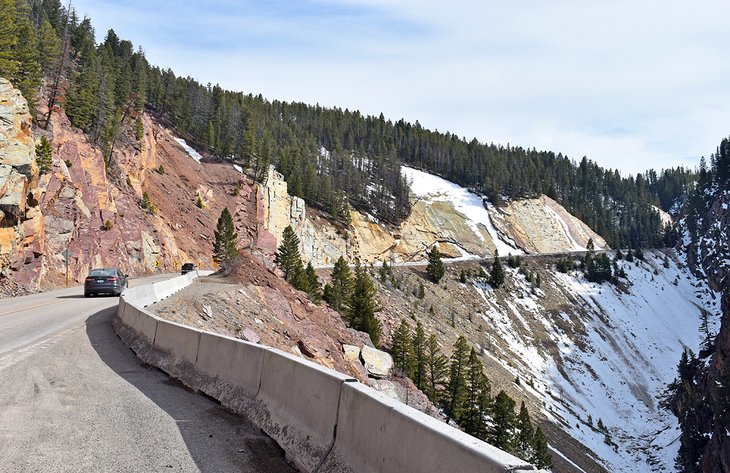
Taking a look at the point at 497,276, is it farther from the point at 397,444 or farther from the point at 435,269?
the point at 397,444

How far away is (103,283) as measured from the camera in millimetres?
29344

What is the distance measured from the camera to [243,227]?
79312 millimetres

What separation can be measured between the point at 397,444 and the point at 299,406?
2.31 meters

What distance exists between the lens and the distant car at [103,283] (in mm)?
29062

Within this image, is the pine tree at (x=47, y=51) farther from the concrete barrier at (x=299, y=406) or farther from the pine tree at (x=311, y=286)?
the concrete barrier at (x=299, y=406)

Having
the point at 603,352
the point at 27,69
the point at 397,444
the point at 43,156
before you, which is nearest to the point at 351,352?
the point at 43,156

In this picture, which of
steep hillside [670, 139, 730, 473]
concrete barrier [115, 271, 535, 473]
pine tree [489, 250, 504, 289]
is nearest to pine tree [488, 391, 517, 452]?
steep hillside [670, 139, 730, 473]

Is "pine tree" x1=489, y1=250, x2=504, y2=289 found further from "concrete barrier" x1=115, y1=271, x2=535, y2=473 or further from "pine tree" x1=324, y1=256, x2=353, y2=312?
"concrete barrier" x1=115, y1=271, x2=535, y2=473

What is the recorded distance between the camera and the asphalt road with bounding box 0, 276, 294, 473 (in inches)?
237

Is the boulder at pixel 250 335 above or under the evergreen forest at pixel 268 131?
under

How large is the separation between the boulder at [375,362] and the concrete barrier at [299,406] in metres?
28.9

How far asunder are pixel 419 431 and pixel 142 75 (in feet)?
318

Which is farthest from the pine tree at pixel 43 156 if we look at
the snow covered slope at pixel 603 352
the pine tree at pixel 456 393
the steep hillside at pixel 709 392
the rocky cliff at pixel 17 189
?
the steep hillside at pixel 709 392

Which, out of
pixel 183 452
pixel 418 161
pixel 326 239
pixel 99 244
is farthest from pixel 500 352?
pixel 418 161
